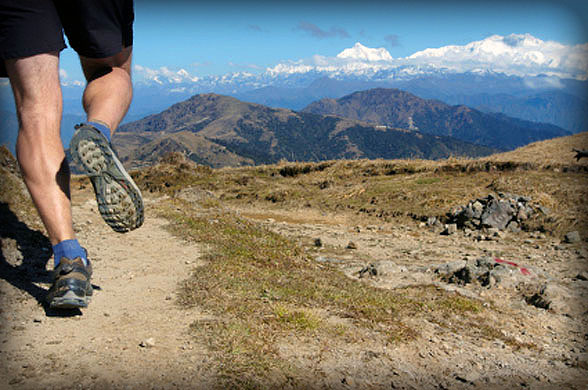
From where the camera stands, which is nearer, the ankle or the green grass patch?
the green grass patch

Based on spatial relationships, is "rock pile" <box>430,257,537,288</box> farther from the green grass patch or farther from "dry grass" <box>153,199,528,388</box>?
the green grass patch

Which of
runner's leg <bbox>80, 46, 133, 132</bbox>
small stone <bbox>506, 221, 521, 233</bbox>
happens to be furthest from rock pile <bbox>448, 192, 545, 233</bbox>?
runner's leg <bbox>80, 46, 133, 132</bbox>

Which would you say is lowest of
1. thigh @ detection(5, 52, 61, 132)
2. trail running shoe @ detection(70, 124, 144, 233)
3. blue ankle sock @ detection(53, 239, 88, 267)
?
blue ankle sock @ detection(53, 239, 88, 267)

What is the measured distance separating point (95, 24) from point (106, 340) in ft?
7.64

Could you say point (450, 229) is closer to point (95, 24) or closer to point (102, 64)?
point (102, 64)

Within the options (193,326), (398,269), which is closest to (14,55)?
(193,326)

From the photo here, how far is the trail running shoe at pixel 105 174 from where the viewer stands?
2.86 metres

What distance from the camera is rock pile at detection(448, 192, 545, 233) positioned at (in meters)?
9.79

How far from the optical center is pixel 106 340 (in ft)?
8.93

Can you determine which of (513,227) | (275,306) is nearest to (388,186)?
(513,227)

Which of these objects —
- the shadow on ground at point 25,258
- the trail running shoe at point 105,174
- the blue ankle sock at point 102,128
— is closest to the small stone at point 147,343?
the shadow on ground at point 25,258

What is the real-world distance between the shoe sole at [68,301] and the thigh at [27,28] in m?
1.71

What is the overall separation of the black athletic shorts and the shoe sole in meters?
1.70

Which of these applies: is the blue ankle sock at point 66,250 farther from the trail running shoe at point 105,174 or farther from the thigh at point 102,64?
the thigh at point 102,64
